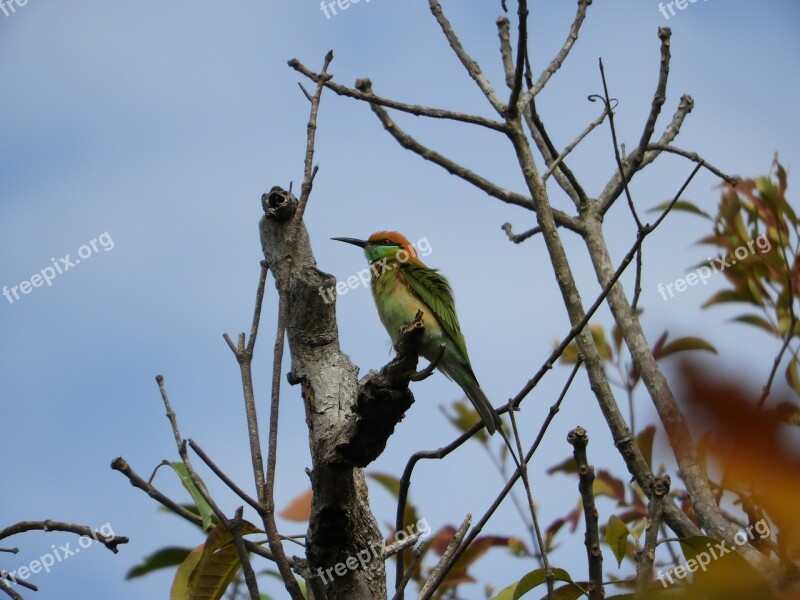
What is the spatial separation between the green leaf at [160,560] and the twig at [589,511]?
1554 mm

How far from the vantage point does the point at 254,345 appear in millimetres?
2184

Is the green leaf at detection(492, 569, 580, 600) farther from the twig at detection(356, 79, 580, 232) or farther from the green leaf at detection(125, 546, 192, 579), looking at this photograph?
the twig at detection(356, 79, 580, 232)

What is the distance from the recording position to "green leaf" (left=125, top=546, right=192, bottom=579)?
2875mm

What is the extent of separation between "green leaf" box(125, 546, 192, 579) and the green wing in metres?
1.74

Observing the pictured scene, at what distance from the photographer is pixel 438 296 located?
425cm

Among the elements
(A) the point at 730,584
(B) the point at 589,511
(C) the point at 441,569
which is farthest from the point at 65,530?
(A) the point at 730,584

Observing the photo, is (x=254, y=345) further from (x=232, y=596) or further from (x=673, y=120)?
(x=673, y=120)

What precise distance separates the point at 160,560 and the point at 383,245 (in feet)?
8.35

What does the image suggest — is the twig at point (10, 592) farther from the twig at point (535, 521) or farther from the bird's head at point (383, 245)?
the bird's head at point (383, 245)

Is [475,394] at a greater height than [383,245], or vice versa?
[383,245]

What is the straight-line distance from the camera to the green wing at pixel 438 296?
165 inches

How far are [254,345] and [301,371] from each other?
1.49ft

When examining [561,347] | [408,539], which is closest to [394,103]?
[561,347]

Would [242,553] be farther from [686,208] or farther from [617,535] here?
[686,208]
